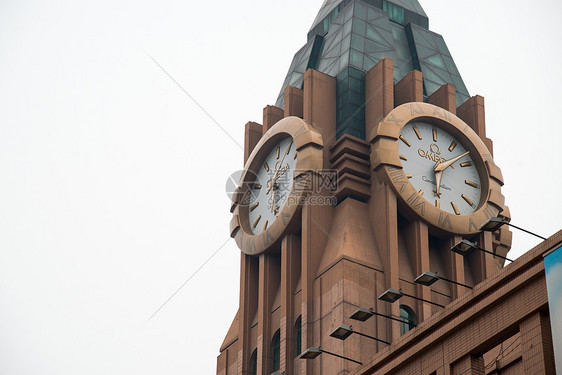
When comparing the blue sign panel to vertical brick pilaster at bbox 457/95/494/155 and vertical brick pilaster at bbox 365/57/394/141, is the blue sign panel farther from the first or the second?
vertical brick pilaster at bbox 457/95/494/155

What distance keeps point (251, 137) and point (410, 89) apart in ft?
36.9

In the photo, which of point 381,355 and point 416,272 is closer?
point 381,355

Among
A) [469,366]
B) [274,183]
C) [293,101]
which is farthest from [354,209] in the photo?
[469,366]

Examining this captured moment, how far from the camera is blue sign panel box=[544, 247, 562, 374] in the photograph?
3856 centimetres

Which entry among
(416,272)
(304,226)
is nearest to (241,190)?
(304,226)

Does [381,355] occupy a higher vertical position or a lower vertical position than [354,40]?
lower

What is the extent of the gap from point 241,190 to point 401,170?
11095 millimetres

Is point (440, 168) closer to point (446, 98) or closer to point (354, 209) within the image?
point (354, 209)

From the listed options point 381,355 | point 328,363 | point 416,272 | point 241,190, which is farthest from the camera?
point 241,190

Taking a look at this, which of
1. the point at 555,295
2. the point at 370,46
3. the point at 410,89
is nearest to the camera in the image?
the point at 555,295

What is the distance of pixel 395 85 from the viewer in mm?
78562

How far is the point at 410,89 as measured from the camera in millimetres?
76938

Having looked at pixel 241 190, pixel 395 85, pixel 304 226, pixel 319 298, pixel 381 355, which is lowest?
pixel 381 355

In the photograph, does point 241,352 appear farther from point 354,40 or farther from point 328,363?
point 354,40
